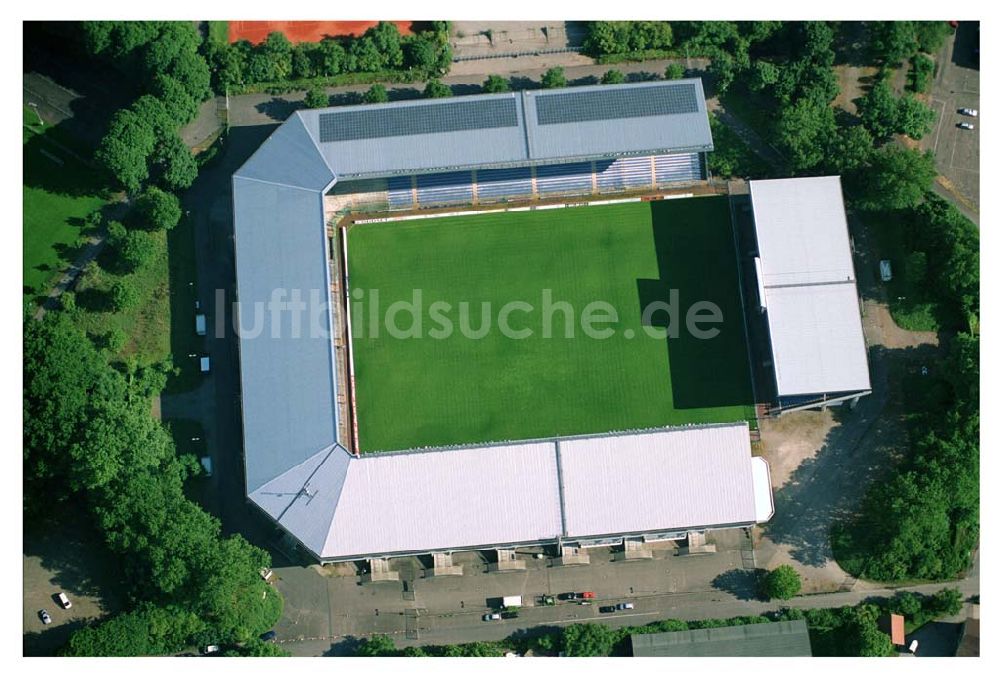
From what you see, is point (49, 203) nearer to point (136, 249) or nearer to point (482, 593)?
point (136, 249)

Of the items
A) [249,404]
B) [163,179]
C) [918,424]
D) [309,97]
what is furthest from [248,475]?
[918,424]

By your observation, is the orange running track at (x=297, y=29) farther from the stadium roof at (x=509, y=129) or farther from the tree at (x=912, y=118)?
the tree at (x=912, y=118)

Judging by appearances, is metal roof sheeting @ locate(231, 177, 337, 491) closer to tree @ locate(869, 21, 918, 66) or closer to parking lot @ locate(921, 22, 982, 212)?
tree @ locate(869, 21, 918, 66)

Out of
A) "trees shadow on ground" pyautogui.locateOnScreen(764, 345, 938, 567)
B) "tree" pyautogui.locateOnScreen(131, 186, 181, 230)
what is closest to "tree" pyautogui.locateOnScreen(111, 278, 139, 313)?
"tree" pyautogui.locateOnScreen(131, 186, 181, 230)

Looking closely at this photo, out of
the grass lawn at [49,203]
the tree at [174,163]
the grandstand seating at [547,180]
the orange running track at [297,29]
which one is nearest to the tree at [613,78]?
the grandstand seating at [547,180]

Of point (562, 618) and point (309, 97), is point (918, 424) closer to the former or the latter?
point (562, 618)

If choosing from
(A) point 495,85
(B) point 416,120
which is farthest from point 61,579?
(A) point 495,85
